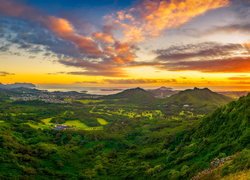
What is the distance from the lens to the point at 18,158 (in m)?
140

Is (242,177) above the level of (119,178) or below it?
above

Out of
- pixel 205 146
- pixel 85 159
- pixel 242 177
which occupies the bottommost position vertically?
pixel 85 159

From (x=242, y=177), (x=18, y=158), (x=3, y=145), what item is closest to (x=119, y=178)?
(x=18, y=158)

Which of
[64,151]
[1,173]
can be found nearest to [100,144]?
[64,151]

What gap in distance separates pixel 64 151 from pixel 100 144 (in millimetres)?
30218

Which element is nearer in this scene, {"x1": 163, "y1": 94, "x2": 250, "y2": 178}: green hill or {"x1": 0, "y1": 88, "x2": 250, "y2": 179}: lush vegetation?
{"x1": 163, "y1": 94, "x2": 250, "y2": 178}: green hill

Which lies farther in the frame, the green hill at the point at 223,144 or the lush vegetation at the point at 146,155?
the lush vegetation at the point at 146,155

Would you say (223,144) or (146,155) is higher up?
(223,144)

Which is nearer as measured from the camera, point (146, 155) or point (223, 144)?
point (223, 144)

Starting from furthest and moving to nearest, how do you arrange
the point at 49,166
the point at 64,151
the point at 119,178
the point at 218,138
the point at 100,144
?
the point at 100,144
the point at 64,151
the point at 49,166
the point at 119,178
the point at 218,138

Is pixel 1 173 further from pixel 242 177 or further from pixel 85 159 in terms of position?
pixel 242 177

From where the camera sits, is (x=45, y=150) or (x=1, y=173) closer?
(x=1, y=173)

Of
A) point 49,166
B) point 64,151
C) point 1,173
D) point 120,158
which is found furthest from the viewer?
point 64,151

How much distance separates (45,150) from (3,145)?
69.0ft
